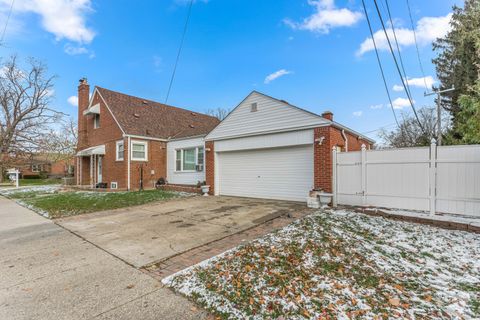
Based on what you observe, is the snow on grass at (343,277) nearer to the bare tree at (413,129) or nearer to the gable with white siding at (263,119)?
the gable with white siding at (263,119)

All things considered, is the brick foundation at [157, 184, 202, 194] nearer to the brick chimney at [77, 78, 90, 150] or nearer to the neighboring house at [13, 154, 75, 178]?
the brick chimney at [77, 78, 90, 150]

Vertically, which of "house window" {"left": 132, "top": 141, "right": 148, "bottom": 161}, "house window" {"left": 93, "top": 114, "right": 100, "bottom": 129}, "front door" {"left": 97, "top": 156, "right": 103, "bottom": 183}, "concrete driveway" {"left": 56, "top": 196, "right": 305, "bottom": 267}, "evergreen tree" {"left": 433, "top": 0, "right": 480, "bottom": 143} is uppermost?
"evergreen tree" {"left": 433, "top": 0, "right": 480, "bottom": 143}

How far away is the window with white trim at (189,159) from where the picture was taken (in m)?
13.4

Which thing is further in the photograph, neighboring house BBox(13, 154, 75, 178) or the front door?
neighboring house BBox(13, 154, 75, 178)

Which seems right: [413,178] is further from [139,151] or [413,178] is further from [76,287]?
[139,151]

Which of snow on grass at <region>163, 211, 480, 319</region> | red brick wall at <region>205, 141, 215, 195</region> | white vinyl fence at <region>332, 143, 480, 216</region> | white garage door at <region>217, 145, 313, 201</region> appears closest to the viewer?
snow on grass at <region>163, 211, 480, 319</region>

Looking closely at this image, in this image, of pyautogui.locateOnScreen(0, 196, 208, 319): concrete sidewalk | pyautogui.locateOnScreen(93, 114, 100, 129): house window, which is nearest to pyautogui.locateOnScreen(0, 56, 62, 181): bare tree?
pyautogui.locateOnScreen(93, 114, 100, 129): house window

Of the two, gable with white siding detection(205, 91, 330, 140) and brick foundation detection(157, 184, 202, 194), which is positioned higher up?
gable with white siding detection(205, 91, 330, 140)

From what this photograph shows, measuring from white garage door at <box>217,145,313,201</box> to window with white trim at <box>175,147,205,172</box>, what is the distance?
6.70 ft

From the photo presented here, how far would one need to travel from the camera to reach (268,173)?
10.0m

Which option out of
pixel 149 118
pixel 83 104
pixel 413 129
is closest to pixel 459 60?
pixel 413 129

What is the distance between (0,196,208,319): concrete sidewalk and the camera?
2.61m

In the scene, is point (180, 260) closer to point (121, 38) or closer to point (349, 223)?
point (349, 223)

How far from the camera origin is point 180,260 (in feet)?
13.1
